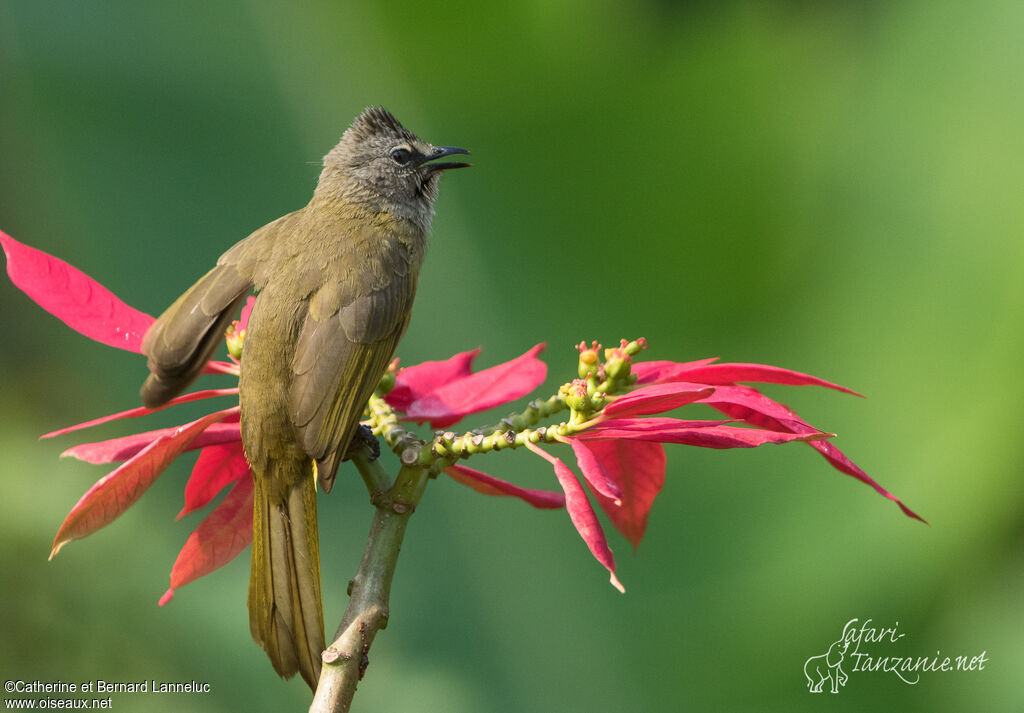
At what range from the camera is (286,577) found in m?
0.53

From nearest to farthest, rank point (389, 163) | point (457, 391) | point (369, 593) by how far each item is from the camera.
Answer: point (369, 593) < point (457, 391) < point (389, 163)

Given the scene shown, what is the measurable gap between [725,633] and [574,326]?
461mm

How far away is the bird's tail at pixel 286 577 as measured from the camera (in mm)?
507

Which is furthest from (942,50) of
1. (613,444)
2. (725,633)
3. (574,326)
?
(613,444)

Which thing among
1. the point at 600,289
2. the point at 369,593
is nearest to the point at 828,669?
the point at 600,289

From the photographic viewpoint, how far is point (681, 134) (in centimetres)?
139

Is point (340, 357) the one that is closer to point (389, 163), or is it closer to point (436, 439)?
point (436, 439)

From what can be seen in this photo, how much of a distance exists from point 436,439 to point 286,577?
106 millimetres

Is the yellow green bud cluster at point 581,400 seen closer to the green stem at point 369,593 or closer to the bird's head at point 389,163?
the green stem at point 369,593

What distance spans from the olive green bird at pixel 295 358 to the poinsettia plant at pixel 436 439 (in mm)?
27

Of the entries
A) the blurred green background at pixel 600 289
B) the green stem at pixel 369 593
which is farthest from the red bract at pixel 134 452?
the blurred green background at pixel 600 289

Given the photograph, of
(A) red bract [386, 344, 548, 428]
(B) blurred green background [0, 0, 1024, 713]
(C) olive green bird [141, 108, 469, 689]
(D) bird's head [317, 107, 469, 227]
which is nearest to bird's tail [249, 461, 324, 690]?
(C) olive green bird [141, 108, 469, 689]

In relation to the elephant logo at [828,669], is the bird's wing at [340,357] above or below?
above

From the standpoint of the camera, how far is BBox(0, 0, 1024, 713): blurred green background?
3.96 feet
